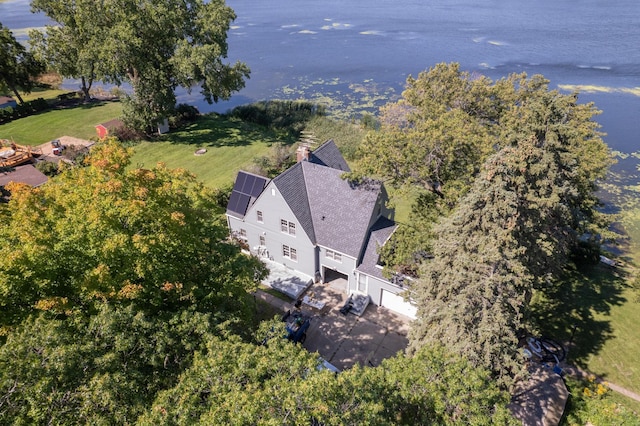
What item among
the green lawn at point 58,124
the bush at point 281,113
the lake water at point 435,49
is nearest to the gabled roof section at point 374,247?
the bush at point 281,113

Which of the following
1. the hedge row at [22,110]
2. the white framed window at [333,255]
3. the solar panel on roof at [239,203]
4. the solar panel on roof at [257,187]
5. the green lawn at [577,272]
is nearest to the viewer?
the green lawn at [577,272]

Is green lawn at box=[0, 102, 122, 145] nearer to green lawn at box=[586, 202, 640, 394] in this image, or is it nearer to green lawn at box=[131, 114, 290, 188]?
green lawn at box=[131, 114, 290, 188]

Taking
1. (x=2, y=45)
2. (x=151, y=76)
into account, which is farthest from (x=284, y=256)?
(x=2, y=45)

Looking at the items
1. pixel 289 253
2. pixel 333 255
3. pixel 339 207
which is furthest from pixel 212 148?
pixel 333 255

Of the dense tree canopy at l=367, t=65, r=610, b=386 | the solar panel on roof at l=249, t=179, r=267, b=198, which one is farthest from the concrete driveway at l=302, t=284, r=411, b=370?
the solar panel on roof at l=249, t=179, r=267, b=198

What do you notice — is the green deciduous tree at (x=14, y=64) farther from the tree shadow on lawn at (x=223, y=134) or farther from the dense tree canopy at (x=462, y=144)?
the dense tree canopy at (x=462, y=144)

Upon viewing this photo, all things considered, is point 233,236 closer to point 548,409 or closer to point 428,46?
point 548,409

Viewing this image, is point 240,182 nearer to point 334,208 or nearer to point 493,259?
point 334,208
